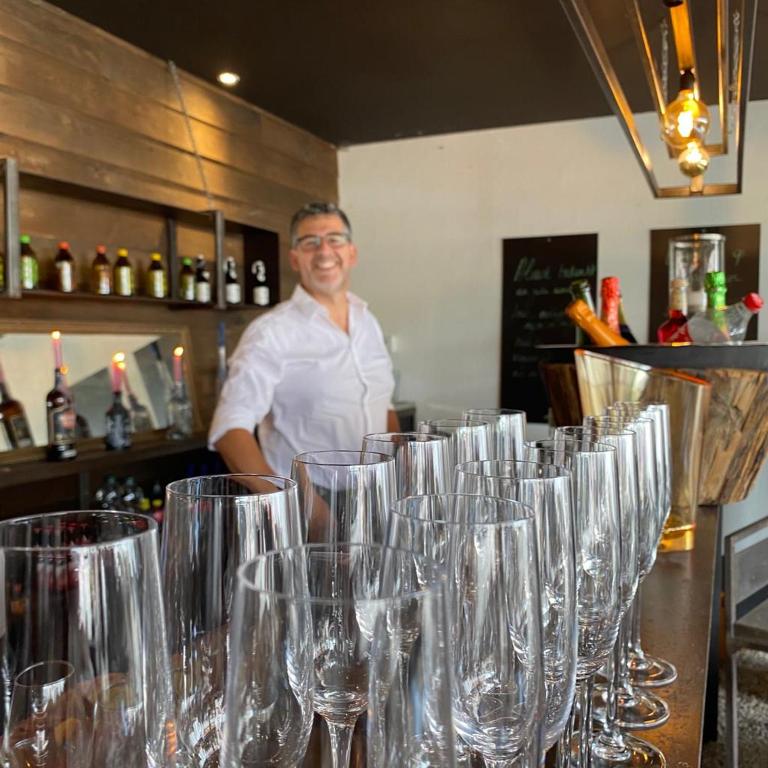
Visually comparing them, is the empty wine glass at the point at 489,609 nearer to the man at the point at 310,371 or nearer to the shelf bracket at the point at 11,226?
the man at the point at 310,371

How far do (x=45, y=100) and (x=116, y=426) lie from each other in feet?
3.59

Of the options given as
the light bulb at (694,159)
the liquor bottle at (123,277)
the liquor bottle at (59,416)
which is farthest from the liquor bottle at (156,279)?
the light bulb at (694,159)

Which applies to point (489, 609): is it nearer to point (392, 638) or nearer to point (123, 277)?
point (392, 638)

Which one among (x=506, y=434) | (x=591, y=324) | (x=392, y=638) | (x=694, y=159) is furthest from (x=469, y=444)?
(x=694, y=159)

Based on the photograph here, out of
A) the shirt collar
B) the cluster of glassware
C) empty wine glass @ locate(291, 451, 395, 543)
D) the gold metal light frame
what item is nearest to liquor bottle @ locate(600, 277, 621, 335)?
the gold metal light frame

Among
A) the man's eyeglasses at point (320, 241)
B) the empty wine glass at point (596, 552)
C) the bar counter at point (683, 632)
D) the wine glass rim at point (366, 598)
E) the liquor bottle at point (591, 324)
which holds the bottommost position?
the bar counter at point (683, 632)

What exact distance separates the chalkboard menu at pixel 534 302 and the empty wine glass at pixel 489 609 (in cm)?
332

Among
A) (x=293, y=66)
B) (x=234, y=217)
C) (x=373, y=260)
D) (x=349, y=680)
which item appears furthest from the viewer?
(x=373, y=260)

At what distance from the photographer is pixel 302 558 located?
1.32 feet

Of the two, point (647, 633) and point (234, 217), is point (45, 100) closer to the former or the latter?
point (234, 217)

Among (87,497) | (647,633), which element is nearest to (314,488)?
(647,633)

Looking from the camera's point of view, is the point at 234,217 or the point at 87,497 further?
the point at 234,217

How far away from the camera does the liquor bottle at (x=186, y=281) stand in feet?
9.64

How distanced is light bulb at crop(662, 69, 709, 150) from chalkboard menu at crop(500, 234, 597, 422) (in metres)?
2.01
